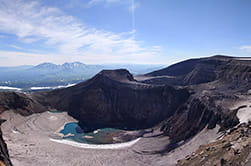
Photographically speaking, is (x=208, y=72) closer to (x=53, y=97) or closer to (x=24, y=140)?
(x=53, y=97)

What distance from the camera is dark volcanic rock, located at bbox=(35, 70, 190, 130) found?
67.9 metres

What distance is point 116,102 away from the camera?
78.5 m

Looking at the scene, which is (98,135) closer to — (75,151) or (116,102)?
(75,151)

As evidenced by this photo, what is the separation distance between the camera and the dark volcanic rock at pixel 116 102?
67875mm

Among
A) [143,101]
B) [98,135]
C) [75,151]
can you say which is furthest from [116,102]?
[75,151]

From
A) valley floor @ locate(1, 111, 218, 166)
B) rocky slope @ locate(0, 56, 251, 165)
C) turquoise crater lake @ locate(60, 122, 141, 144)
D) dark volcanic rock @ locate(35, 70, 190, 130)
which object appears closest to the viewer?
valley floor @ locate(1, 111, 218, 166)

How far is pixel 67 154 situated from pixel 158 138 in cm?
2354

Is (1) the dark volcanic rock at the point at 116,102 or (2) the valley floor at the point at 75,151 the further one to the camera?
(1) the dark volcanic rock at the point at 116,102

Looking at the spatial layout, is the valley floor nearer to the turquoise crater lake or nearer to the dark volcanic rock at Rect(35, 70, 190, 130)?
the turquoise crater lake

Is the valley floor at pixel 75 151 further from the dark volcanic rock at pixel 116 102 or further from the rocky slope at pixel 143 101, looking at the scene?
the dark volcanic rock at pixel 116 102

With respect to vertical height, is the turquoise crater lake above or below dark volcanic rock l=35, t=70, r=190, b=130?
below

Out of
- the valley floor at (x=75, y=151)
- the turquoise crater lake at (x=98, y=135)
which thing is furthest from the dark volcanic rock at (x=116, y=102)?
the valley floor at (x=75, y=151)

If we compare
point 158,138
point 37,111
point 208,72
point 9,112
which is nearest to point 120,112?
point 158,138

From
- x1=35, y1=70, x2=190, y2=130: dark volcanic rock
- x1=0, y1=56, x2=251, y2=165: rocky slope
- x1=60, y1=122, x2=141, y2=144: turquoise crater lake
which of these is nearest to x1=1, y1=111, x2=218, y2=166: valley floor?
x1=60, y1=122, x2=141, y2=144: turquoise crater lake
